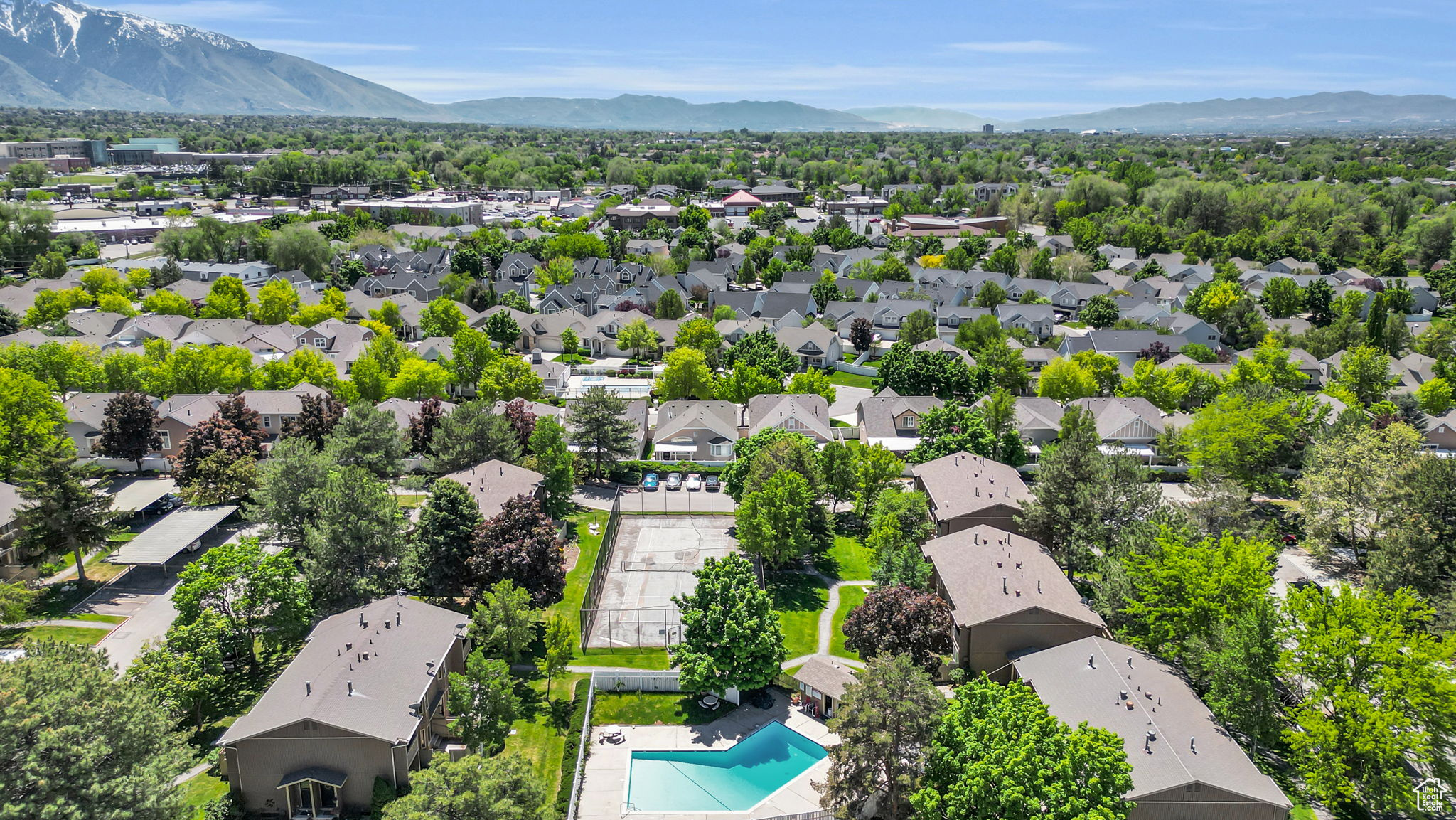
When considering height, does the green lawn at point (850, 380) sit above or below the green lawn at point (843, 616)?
above

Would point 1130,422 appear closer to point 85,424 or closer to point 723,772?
point 723,772

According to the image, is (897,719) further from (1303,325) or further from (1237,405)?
(1303,325)

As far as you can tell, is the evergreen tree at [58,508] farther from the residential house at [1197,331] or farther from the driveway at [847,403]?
the residential house at [1197,331]

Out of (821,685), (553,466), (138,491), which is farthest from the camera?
(138,491)

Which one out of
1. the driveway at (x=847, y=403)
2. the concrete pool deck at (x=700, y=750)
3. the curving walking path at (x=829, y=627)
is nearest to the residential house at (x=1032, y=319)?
the driveway at (x=847, y=403)

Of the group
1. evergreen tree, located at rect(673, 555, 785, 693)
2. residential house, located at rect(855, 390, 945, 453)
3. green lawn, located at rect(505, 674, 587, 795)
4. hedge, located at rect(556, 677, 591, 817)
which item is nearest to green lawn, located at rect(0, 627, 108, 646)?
green lawn, located at rect(505, 674, 587, 795)

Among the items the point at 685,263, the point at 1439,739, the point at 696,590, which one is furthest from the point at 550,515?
the point at 685,263

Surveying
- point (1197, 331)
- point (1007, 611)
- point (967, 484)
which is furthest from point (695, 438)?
point (1197, 331)
